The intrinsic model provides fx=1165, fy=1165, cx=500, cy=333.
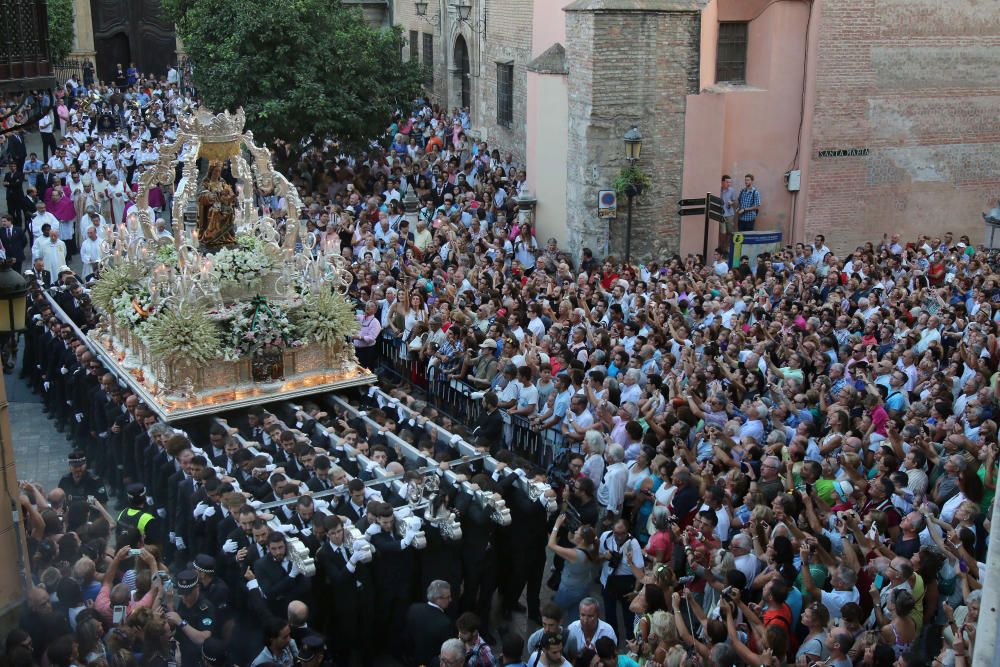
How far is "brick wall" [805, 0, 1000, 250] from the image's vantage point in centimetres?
2059

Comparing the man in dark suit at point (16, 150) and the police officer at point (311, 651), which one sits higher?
the man in dark suit at point (16, 150)

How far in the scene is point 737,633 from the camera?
308 inches

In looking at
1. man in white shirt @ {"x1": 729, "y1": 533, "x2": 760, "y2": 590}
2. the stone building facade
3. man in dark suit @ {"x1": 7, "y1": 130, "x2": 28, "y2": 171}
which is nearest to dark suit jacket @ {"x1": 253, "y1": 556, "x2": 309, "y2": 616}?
man in white shirt @ {"x1": 729, "y1": 533, "x2": 760, "y2": 590}

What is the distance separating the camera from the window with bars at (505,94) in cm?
2677

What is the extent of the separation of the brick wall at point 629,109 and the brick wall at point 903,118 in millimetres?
2632

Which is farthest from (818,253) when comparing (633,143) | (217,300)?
(217,300)

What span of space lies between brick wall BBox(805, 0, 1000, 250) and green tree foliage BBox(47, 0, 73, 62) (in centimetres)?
2605

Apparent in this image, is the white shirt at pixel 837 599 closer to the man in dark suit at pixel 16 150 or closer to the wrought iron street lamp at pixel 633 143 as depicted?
the wrought iron street lamp at pixel 633 143

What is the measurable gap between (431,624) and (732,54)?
15.2 meters

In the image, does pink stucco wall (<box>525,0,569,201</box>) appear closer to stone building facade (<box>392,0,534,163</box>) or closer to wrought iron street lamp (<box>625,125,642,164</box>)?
stone building facade (<box>392,0,534,163</box>)

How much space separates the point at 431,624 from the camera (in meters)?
8.32

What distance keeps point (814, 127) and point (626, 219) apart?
3.84m

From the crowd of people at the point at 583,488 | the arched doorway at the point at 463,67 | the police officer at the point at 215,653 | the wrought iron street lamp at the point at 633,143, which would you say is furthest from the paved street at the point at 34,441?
the arched doorway at the point at 463,67

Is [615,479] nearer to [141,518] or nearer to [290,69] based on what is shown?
[141,518]
